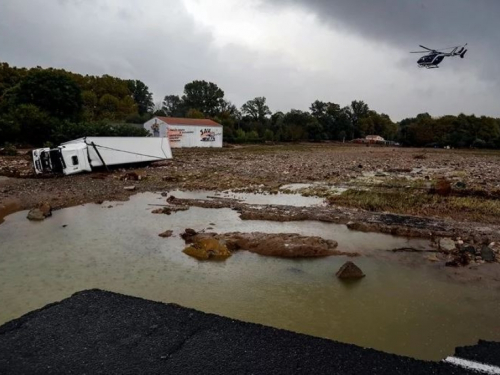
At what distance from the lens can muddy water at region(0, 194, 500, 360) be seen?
6.32 metres

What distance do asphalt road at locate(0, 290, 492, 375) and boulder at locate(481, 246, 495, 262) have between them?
6123mm

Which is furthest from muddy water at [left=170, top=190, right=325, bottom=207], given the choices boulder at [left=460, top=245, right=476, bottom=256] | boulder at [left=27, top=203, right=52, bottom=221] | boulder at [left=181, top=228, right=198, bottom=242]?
boulder at [left=460, top=245, right=476, bottom=256]

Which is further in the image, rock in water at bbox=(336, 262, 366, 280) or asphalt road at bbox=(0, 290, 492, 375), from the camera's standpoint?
rock in water at bbox=(336, 262, 366, 280)

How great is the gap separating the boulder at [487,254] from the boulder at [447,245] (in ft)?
2.31

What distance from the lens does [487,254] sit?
9.66 meters

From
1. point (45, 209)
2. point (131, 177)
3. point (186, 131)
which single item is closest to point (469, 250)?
point (45, 209)

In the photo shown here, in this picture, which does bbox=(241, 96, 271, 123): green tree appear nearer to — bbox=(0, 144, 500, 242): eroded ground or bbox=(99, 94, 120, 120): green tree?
bbox=(99, 94, 120, 120): green tree

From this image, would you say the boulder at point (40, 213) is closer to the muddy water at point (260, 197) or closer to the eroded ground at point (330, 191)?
the eroded ground at point (330, 191)

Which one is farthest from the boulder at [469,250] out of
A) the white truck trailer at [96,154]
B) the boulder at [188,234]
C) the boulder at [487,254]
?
the white truck trailer at [96,154]

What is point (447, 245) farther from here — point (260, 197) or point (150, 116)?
point (150, 116)

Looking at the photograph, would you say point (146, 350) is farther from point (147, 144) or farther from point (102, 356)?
point (147, 144)

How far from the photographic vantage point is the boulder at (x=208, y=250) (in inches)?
391

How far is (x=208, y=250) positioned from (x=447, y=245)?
21.3ft

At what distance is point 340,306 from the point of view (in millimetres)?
7184
